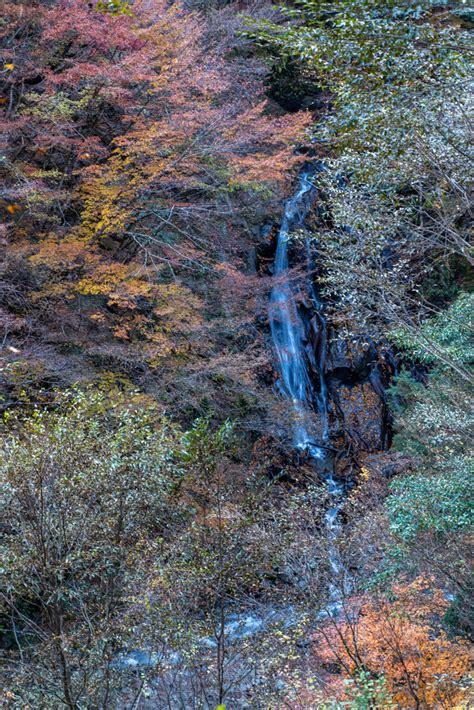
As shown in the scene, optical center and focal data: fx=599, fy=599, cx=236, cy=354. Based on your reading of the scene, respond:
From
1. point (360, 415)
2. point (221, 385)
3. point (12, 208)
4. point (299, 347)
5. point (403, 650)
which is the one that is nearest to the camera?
point (403, 650)

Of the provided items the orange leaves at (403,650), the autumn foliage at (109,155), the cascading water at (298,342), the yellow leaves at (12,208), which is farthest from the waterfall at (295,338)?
the orange leaves at (403,650)

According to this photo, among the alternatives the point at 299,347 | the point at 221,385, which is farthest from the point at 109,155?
the point at 299,347

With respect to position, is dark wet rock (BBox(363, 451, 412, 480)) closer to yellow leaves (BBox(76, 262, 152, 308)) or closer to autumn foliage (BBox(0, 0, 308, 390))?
autumn foliage (BBox(0, 0, 308, 390))

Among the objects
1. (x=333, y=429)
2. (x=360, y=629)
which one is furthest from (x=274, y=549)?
(x=333, y=429)

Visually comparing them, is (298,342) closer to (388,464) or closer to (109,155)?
(388,464)

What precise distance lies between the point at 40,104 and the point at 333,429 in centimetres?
1153

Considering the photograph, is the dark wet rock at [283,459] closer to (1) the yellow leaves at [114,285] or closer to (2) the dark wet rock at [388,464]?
(2) the dark wet rock at [388,464]

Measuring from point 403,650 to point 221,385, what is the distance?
715 centimetres

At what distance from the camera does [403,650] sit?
834 cm

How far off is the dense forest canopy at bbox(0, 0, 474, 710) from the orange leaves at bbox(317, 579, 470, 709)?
5 cm

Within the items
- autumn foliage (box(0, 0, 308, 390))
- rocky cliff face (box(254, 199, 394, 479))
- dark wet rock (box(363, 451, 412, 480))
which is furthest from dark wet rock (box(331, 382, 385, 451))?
autumn foliage (box(0, 0, 308, 390))

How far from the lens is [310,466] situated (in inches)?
661

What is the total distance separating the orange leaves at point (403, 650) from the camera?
26.2 feet

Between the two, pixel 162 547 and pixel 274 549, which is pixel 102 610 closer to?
pixel 162 547
